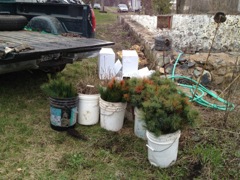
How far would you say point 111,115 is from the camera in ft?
10.7

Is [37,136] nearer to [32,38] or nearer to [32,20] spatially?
[32,38]

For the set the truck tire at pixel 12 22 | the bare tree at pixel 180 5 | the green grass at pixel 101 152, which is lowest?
the green grass at pixel 101 152

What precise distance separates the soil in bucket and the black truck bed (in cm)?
57

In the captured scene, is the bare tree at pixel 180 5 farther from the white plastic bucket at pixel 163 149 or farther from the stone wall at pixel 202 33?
the white plastic bucket at pixel 163 149

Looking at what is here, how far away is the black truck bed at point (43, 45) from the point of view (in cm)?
311

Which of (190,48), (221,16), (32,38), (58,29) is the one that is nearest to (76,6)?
(58,29)

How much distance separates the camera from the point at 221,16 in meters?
3.45

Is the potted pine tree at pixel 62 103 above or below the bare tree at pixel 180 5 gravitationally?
below

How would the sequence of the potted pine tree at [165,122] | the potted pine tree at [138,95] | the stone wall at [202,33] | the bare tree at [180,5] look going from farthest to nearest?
1. the bare tree at [180,5]
2. the stone wall at [202,33]
3. the potted pine tree at [138,95]
4. the potted pine tree at [165,122]

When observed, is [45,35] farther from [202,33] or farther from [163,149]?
[202,33]

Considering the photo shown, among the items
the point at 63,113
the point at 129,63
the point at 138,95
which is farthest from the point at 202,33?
the point at 63,113

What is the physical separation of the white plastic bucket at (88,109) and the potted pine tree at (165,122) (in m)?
→ 0.85


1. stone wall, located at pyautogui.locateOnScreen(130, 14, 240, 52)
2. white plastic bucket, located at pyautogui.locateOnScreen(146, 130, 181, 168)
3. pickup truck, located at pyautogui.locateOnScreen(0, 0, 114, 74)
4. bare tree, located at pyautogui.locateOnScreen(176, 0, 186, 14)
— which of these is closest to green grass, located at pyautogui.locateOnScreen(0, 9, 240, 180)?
white plastic bucket, located at pyautogui.locateOnScreen(146, 130, 181, 168)

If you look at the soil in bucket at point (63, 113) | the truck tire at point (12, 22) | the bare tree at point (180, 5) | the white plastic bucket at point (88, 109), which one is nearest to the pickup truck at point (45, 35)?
the truck tire at point (12, 22)
